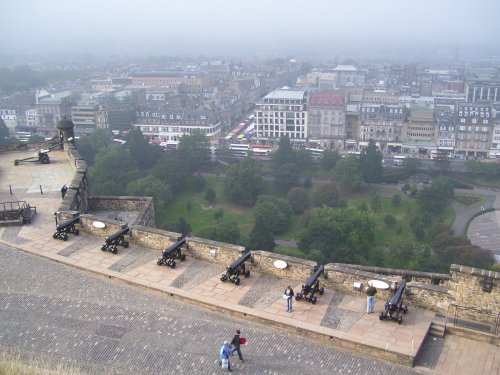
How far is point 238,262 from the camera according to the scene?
19.5 meters

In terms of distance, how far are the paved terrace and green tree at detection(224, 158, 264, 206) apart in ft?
191

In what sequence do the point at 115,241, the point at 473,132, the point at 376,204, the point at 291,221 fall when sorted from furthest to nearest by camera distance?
1. the point at 473,132
2. the point at 376,204
3. the point at 291,221
4. the point at 115,241

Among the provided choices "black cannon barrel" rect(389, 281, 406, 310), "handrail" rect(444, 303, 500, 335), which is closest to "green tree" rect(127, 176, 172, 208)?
"black cannon barrel" rect(389, 281, 406, 310)

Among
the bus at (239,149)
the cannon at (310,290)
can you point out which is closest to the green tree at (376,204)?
the bus at (239,149)

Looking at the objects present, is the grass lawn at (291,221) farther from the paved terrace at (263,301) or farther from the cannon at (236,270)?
the cannon at (236,270)

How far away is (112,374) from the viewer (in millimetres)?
14898

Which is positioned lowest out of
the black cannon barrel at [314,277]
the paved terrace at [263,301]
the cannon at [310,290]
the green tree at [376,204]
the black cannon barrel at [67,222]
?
the green tree at [376,204]

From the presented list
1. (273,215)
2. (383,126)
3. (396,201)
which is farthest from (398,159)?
(273,215)

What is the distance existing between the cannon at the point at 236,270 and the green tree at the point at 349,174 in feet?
234

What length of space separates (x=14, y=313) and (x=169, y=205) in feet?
217

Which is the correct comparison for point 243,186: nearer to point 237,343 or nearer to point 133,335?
point 133,335

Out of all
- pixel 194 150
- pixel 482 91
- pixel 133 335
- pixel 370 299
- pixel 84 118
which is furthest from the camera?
pixel 482 91

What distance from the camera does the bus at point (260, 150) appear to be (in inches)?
4710

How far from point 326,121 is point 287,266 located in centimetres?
11427
